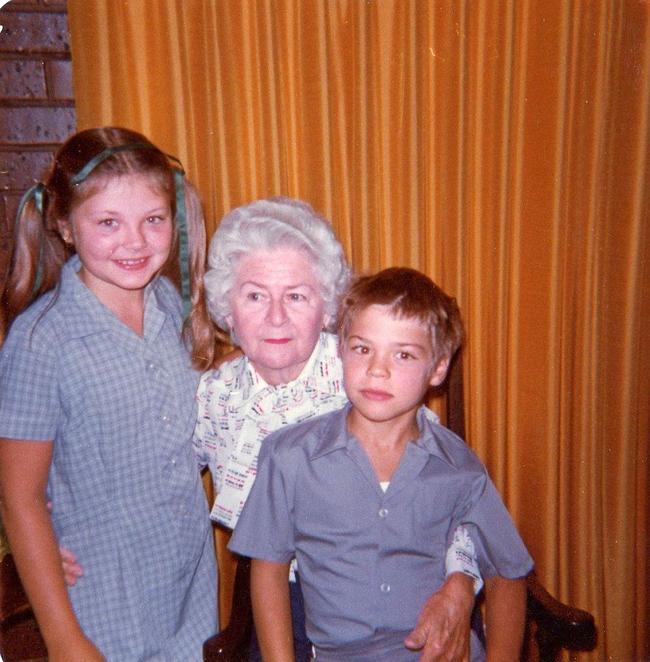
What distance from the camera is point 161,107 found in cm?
180

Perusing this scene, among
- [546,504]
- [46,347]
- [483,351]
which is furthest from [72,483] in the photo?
[546,504]

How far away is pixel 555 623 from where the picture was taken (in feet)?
4.68

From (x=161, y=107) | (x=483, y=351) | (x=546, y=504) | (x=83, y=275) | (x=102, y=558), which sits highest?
(x=161, y=107)

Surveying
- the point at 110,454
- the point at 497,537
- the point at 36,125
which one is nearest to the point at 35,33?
the point at 36,125

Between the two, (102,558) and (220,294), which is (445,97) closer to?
(220,294)

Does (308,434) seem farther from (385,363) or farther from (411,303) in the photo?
(411,303)

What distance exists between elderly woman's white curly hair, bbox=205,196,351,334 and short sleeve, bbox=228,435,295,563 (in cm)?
46

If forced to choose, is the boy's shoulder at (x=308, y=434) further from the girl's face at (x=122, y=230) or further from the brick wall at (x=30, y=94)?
the brick wall at (x=30, y=94)

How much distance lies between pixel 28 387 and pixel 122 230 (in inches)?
16.2

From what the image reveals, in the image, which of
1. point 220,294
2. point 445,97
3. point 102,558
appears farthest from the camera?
point 445,97

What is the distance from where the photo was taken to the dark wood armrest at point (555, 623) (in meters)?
1.39

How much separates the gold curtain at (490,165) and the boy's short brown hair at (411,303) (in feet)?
1.73

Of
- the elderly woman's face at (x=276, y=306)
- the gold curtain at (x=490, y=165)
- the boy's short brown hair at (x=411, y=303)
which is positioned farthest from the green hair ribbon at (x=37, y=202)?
the boy's short brown hair at (x=411, y=303)

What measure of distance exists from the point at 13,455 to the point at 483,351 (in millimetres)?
1453
